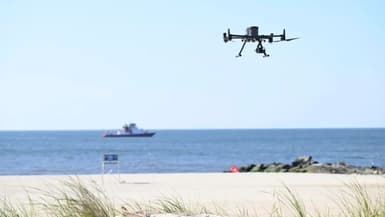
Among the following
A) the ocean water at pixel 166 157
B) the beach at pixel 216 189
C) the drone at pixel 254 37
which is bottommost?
the ocean water at pixel 166 157

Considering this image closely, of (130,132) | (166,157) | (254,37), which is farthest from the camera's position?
(130,132)

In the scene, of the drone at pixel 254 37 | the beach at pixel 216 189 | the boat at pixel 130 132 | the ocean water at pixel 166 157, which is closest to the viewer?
the drone at pixel 254 37

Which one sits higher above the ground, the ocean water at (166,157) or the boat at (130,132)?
the boat at (130,132)

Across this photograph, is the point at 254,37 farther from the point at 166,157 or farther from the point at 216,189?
the point at 166,157

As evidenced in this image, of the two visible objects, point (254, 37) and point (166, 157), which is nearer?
point (254, 37)

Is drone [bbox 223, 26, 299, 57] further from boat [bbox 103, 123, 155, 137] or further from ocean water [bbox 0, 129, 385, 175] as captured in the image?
boat [bbox 103, 123, 155, 137]

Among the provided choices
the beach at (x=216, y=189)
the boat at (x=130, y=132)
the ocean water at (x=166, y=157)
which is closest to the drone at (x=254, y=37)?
the beach at (x=216, y=189)

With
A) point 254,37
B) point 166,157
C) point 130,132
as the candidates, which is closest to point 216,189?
point 254,37

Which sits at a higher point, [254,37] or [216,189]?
[254,37]

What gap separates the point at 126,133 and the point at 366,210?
140600mm

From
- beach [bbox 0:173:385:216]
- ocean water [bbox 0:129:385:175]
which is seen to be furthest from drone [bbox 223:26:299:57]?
ocean water [bbox 0:129:385:175]

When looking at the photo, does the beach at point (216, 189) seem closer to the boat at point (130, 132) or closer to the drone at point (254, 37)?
the drone at point (254, 37)

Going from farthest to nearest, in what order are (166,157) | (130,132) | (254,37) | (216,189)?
(130,132) → (166,157) → (216,189) → (254,37)

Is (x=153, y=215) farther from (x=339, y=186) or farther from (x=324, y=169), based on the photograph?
(x=324, y=169)
